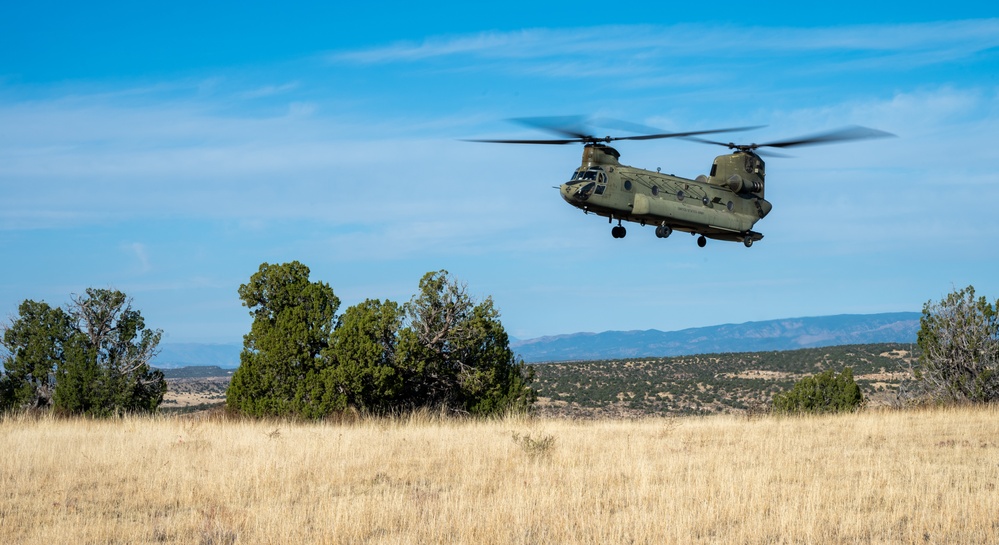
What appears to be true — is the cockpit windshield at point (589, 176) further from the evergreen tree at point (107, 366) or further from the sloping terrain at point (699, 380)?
the sloping terrain at point (699, 380)

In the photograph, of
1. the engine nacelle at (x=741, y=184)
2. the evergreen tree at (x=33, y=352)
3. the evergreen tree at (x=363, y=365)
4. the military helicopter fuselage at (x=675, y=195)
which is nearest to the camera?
the military helicopter fuselage at (x=675, y=195)

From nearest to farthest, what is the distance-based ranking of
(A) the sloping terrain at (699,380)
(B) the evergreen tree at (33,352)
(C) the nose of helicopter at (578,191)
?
(C) the nose of helicopter at (578,191), (B) the evergreen tree at (33,352), (A) the sloping terrain at (699,380)

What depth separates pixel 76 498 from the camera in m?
12.0

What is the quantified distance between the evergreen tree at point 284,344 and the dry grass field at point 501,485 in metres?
4.02

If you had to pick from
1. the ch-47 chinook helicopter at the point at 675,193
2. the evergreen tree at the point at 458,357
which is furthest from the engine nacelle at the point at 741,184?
the evergreen tree at the point at 458,357

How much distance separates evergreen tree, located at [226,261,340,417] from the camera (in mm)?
23938

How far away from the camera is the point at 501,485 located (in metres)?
12.6

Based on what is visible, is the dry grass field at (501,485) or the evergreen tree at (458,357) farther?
the evergreen tree at (458,357)

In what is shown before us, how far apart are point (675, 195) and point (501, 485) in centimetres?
998

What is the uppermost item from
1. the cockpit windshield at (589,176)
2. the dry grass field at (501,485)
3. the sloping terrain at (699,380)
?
the cockpit windshield at (589,176)

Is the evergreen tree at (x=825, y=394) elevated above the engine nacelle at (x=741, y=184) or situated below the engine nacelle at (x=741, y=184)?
below

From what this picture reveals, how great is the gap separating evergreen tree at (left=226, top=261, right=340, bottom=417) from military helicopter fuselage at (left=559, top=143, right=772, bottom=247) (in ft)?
28.1

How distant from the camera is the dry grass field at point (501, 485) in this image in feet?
32.2

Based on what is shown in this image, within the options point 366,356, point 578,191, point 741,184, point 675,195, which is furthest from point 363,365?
point 741,184
